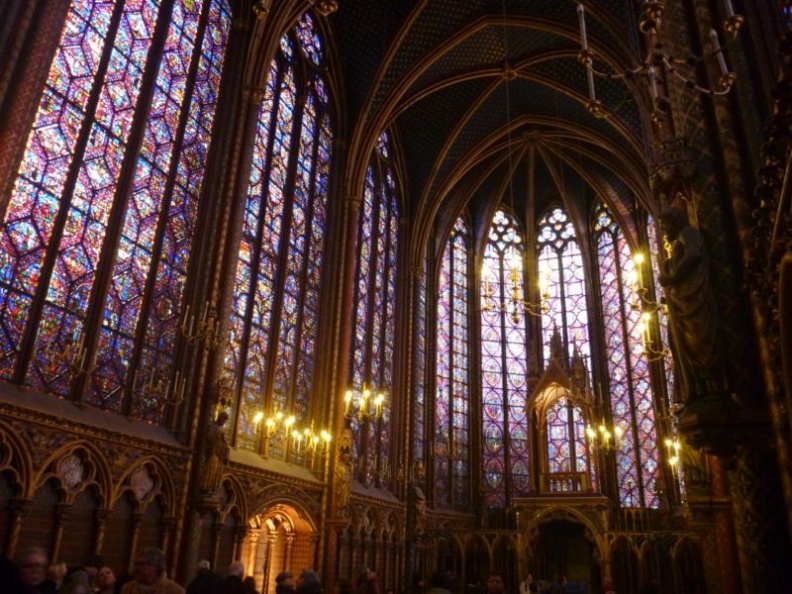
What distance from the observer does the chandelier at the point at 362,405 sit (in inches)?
617

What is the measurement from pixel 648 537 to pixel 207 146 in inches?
661

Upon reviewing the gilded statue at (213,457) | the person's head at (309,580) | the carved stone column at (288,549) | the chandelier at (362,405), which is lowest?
the person's head at (309,580)

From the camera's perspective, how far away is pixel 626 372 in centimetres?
2430

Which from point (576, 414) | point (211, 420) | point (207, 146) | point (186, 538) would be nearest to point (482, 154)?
point (576, 414)

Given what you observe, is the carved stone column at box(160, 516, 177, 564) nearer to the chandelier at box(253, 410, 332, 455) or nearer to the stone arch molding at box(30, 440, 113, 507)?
the stone arch molding at box(30, 440, 113, 507)

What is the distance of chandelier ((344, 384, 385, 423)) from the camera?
15.7 meters

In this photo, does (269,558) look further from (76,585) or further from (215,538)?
(76,585)

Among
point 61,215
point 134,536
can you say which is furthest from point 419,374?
point 61,215

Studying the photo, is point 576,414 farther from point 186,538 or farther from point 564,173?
point 186,538

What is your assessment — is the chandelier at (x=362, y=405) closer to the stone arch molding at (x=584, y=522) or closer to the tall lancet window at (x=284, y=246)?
the tall lancet window at (x=284, y=246)

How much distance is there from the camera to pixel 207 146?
1359 cm

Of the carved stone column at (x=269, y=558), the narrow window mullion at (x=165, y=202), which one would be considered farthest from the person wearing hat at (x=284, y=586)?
the carved stone column at (x=269, y=558)

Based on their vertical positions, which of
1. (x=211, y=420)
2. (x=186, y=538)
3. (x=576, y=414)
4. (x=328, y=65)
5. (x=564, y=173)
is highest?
(x=564, y=173)

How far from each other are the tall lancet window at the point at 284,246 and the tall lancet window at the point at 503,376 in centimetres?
897
